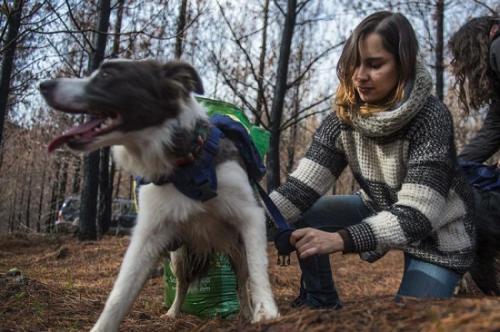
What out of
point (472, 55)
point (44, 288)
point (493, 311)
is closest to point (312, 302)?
point (493, 311)

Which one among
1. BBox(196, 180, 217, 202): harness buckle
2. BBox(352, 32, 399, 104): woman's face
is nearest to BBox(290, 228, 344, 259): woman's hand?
BBox(196, 180, 217, 202): harness buckle

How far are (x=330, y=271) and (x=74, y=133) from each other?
1.87 m

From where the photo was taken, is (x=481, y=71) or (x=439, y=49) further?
(x=439, y=49)

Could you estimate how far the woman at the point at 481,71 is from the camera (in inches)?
135

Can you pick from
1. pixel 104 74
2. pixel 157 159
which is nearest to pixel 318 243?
pixel 157 159

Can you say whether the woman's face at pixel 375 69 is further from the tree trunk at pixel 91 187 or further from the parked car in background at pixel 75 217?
the parked car in background at pixel 75 217

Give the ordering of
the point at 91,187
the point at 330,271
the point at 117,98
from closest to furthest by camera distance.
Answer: the point at 117,98 < the point at 330,271 < the point at 91,187

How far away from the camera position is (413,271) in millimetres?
2834

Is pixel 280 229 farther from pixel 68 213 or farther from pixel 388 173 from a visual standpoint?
pixel 68 213

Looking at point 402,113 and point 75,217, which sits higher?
point 402,113

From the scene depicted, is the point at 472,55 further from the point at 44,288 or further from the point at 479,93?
the point at 44,288

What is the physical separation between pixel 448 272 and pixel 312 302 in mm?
848

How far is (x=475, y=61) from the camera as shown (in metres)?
3.48

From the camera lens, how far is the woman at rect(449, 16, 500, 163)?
3420mm
